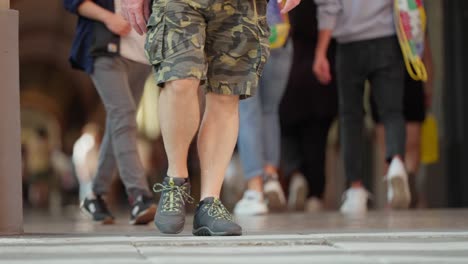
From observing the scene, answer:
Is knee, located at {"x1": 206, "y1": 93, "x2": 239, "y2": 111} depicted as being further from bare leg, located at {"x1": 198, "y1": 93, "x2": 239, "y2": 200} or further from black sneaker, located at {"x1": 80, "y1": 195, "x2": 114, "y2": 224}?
black sneaker, located at {"x1": 80, "y1": 195, "x2": 114, "y2": 224}

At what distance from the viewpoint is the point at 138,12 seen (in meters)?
5.22

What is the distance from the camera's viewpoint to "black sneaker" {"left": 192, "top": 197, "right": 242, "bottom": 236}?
4.88m

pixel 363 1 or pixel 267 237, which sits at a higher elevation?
pixel 363 1

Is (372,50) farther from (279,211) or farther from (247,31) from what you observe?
(247,31)

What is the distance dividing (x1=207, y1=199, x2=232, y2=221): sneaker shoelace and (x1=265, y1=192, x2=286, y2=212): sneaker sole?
368 centimetres

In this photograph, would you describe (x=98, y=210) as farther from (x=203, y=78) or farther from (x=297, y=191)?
(x=297, y=191)

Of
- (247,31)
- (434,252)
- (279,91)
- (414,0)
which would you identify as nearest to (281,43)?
(279,91)

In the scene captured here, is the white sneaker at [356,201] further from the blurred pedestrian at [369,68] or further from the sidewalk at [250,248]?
the sidewalk at [250,248]

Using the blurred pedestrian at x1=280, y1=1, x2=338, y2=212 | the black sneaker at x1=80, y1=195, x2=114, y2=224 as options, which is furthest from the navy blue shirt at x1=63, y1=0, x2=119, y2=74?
the blurred pedestrian at x1=280, y1=1, x2=338, y2=212

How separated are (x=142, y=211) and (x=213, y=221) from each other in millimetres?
1820

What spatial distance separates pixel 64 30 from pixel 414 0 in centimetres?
2611

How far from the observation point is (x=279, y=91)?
8.63m

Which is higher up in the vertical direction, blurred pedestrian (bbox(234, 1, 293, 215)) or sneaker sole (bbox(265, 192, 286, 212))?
blurred pedestrian (bbox(234, 1, 293, 215))

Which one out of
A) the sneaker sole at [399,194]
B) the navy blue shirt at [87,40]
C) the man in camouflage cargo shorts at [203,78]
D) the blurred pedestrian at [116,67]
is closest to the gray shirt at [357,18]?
the sneaker sole at [399,194]
